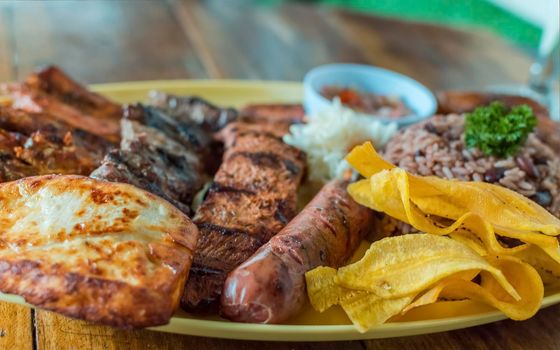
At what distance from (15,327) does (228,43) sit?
3.71m

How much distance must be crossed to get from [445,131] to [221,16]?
3.62m

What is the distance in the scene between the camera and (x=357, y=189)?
246 centimetres

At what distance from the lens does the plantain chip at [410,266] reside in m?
1.95

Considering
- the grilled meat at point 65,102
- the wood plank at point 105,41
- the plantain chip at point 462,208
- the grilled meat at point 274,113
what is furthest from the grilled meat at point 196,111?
the wood plank at point 105,41

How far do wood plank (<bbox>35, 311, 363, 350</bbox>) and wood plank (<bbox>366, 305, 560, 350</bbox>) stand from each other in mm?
248

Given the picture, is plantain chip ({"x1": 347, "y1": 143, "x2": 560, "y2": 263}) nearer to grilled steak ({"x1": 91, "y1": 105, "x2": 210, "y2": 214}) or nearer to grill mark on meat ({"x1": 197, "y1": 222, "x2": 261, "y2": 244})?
grill mark on meat ({"x1": 197, "y1": 222, "x2": 261, "y2": 244})

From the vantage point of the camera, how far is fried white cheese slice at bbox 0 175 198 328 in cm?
162

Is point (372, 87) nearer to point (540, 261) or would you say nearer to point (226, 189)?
point (226, 189)

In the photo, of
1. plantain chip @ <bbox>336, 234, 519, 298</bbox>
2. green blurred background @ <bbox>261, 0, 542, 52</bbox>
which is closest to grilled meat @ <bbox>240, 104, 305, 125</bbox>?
plantain chip @ <bbox>336, 234, 519, 298</bbox>

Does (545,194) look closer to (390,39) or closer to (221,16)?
(390,39)

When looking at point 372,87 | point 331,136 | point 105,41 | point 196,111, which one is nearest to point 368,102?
point 372,87

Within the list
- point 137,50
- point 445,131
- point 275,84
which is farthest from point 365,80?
point 137,50

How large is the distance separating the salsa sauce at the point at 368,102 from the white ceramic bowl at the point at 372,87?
0.18 ft

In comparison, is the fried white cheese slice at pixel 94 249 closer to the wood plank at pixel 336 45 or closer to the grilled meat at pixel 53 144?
the grilled meat at pixel 53 144
